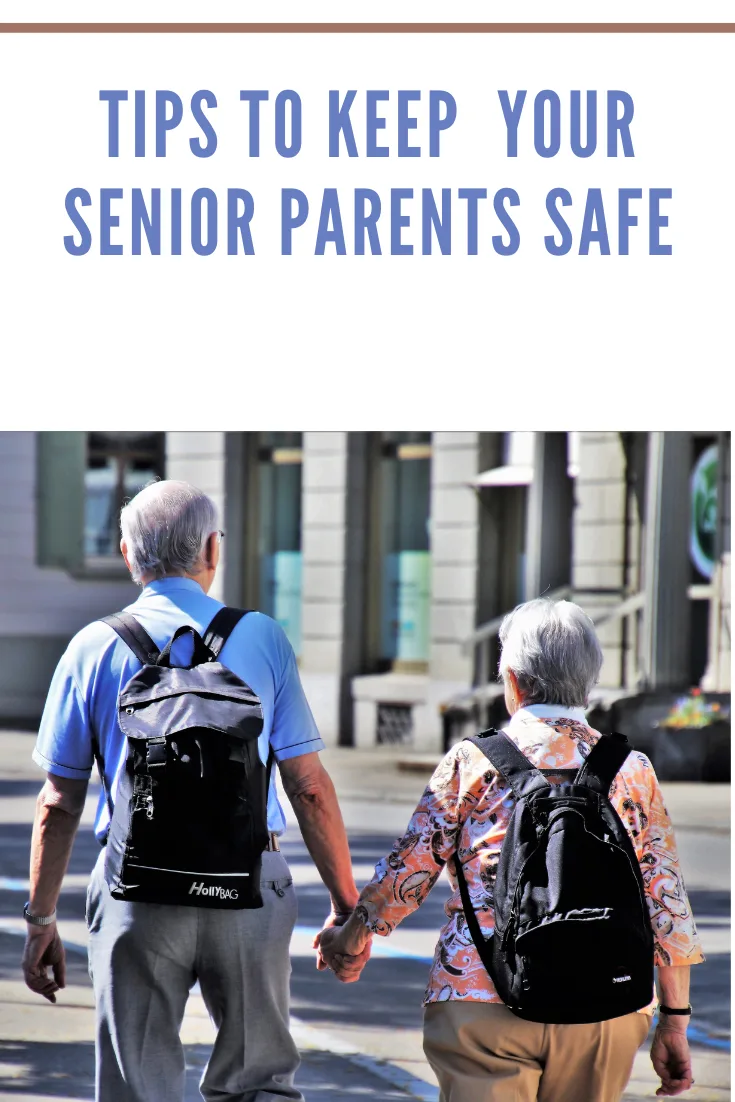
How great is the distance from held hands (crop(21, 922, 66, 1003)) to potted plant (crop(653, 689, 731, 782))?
37.7 feet

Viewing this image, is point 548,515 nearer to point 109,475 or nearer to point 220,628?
point 109,475

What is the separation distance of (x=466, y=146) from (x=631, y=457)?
468 inches

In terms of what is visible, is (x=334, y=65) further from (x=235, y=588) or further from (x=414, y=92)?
(x=235, y=588)

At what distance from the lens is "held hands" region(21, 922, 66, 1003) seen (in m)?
3.37

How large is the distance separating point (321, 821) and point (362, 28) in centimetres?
269

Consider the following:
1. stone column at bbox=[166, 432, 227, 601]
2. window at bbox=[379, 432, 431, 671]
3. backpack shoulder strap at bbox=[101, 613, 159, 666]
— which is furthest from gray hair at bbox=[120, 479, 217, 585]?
stone column at bbox=[166, 432, 227, 601]

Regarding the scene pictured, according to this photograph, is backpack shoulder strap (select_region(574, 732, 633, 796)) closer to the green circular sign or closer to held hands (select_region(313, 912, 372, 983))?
held hands (select_region(313, 912, 372, 983))

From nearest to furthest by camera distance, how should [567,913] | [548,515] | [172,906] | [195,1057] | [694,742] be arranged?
[567,913] → [172,906] → [195,1057] → [694,742] → [548,515]

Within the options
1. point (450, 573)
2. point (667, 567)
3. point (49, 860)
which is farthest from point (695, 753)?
point (49, 860)

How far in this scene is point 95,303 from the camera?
16.6 ft

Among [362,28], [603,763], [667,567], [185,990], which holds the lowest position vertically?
[185,990]

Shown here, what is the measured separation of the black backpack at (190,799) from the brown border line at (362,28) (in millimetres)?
2648

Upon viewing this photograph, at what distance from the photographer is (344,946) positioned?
10.6 feet

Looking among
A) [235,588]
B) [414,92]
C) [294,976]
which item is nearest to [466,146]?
[414,92]
